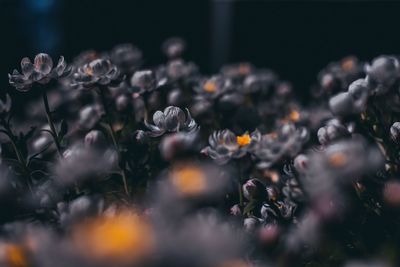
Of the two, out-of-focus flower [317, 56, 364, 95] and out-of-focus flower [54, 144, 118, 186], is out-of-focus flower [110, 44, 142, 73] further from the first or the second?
out-of-focus flower [54, 144, 118, 186]

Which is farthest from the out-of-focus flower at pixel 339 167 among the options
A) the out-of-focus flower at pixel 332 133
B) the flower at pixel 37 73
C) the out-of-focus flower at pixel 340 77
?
the flower at pixel 37 73

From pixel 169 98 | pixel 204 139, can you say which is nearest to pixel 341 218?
pixel 204 139

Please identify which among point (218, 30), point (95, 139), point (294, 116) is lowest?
point (218, 30)

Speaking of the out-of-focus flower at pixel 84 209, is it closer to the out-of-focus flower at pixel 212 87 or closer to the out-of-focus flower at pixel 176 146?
the out-of-focus flower at pixel 176 146

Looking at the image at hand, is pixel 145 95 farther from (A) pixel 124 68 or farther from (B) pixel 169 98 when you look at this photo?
(A) pixel 124 68

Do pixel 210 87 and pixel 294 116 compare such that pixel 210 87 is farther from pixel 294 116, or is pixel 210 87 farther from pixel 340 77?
pixel 340 77

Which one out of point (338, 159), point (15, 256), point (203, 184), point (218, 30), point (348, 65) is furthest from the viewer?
point (218, 30)

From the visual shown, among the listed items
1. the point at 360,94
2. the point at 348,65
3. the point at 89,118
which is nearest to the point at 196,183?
the point at 360,94

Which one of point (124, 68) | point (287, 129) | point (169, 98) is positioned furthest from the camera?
point (124, 68)
